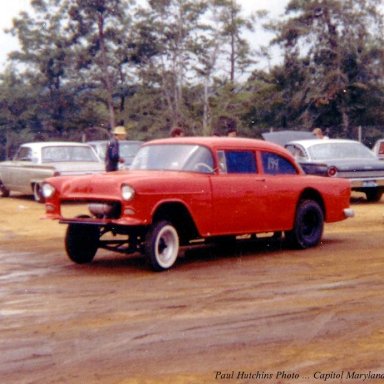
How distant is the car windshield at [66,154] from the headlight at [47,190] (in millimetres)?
9682

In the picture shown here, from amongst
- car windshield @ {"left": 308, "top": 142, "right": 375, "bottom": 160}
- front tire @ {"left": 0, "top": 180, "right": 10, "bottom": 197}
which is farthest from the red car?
front tire @ {"left": 0, "top": 180, "right": 10, "bottom": 197}

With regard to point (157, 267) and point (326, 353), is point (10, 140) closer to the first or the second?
point (157, 267)

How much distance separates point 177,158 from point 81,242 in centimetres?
152

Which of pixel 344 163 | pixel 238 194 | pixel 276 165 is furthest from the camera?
pixel 344 163

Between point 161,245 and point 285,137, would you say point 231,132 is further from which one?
point 285,137

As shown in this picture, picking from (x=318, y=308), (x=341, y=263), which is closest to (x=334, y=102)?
(x=341, y=263)

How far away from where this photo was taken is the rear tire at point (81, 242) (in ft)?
33.5

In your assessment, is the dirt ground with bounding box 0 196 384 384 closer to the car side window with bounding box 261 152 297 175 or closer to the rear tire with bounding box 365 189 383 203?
the car side window with bounding box 261 152 297 175

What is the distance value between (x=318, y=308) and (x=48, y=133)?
41377mm

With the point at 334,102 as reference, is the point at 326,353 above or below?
below

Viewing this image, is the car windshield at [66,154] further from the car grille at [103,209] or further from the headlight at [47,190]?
the car grille at [103,209]

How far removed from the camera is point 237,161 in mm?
10781

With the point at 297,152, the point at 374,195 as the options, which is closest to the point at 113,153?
the point at 297,152

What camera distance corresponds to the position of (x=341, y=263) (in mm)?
10188
